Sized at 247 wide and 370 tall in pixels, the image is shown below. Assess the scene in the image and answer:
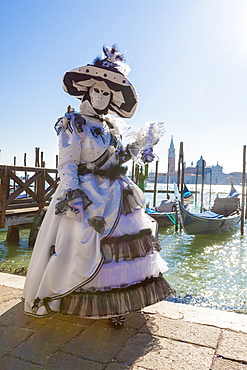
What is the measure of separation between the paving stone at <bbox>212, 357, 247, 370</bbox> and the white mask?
1518 mm

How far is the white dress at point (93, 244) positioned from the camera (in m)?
1.58

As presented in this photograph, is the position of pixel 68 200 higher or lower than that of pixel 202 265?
higher

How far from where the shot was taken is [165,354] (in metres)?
1.41

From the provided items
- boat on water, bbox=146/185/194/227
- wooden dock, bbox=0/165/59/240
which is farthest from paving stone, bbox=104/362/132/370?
boat on water, bbox=146/185/194/227

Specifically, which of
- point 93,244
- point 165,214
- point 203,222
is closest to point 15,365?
point 93,244

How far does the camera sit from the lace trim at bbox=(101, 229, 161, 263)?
1627 millimetres

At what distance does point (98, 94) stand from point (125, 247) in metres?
0.97

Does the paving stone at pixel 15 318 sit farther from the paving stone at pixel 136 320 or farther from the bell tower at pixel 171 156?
the bell tower at pixel 171 156

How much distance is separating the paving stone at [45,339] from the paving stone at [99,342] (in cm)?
6

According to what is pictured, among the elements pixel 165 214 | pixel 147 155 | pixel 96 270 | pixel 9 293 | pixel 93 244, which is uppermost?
pixel 147 155

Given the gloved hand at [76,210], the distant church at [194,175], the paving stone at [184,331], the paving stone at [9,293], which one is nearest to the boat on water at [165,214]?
the paving stone at [9,293]

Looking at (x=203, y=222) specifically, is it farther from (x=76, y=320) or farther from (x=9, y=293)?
(x=76, y=320)

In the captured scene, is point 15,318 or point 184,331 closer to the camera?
point 184,331

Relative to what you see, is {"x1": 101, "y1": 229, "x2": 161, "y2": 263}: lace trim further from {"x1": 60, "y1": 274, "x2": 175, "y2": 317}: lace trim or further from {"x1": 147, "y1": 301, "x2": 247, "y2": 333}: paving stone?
{"x1": 147, "y1": 301, "x2": 247, "y2": 333}: paving stone
